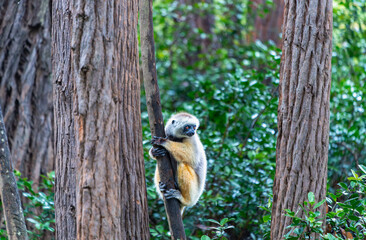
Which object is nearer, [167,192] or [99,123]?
[99,123]

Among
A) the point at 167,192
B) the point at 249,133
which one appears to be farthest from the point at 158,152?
the point at 249,133

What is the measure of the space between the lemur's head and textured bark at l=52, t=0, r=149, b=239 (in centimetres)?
126

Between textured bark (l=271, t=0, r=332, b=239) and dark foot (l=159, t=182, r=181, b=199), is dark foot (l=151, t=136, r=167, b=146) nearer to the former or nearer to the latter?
dark foot (l=159, t=182, r=181, b=199)

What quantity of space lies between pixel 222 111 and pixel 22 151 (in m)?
3.12

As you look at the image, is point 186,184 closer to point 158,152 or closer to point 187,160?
point 187,160

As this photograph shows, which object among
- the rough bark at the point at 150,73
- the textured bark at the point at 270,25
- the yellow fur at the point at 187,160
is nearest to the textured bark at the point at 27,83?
the yellow fur at the point at 187,160

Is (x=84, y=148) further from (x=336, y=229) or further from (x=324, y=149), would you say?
(x=336, y=229)

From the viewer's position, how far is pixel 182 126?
4910mm

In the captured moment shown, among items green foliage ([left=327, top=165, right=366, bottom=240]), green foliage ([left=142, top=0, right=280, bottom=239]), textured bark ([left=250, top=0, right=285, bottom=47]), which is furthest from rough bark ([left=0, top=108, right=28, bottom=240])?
textured bark ([left=250, top=0, right=285, bottom=47])

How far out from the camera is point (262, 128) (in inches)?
236

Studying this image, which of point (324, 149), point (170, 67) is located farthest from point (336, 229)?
point (170, 67)

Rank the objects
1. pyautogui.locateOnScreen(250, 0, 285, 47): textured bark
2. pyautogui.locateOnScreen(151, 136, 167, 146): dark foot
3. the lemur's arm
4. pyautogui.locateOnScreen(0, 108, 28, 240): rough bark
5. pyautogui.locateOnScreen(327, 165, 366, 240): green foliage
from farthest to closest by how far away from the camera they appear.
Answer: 1. pyautogui.locateOnScreen(250, 0, 285, 47): textured bark
2. the lemur's arm
3. pyautogui.locateOnScreen(151, 136, 167, 146): dark foot
4. pyautogui.locateOnScreen(0, 108, 28, 240): rough bark
5. pyautogui.locateOnScreen(327, 165, 366, 240): green foliage

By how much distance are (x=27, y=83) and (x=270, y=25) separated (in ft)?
24.8

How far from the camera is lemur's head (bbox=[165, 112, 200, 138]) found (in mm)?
4840
